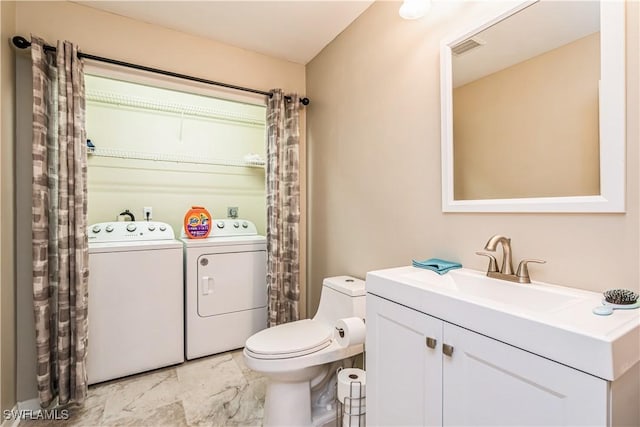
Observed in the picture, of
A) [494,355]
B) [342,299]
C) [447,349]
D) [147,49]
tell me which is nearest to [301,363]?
[342,299]

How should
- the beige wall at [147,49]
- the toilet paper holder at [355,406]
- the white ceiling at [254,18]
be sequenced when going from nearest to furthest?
the toilet paper holder at [355,406] → the beige wall at [147,49] → the white ceiling at [254,18]

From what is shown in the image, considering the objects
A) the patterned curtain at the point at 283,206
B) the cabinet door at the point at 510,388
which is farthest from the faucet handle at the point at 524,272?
the patterned curtain at the point at 283,206

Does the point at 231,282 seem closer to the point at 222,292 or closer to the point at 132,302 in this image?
the point at 222,292

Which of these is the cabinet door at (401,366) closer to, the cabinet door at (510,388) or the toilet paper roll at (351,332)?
the cabinet door at (510,388)

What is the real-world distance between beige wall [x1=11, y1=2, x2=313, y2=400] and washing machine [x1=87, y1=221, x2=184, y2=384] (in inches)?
13.7

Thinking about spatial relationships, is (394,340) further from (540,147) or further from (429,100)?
(429,100)

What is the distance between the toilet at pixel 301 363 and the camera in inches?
Result: 59.9

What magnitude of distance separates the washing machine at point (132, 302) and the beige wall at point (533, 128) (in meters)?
2.04

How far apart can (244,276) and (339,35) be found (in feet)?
6.63

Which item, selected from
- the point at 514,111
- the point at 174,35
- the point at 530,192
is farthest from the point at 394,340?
the point at 174,35

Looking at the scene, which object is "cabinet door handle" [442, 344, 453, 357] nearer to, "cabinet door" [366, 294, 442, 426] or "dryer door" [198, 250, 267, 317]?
"cabinet door" [366, 294, 442, 426]

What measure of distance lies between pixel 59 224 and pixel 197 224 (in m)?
0.92

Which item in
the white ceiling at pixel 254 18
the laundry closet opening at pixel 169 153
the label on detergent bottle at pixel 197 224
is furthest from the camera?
the laundry closet opening at pixel 169 153

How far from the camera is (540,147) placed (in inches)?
45.6
